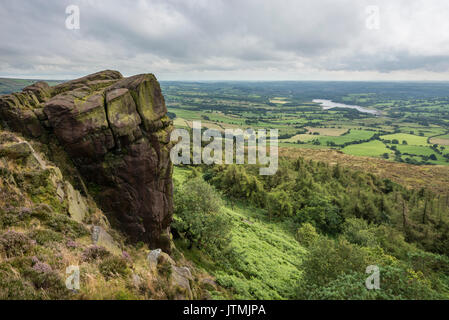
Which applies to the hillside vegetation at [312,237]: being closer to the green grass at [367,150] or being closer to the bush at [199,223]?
the bush at [199,223]

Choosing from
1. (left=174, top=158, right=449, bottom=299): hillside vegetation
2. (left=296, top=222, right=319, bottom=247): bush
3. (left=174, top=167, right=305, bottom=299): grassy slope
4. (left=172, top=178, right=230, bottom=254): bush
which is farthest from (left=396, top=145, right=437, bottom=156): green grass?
(left=172, top=178, right=230, bottom=254): bush

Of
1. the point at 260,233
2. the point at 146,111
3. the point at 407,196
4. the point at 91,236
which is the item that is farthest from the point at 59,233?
the point at 407,196

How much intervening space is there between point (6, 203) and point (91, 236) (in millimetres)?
4814

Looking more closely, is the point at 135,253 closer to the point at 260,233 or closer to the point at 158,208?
the point at 158,208

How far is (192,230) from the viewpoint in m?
27.7

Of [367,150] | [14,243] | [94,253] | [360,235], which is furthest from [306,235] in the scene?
[367,150]

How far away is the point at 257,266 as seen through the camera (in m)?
29.2

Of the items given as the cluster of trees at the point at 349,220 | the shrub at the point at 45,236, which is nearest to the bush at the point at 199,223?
the cluster of trees at the point at 349,220

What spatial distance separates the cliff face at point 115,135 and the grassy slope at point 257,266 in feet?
22.1

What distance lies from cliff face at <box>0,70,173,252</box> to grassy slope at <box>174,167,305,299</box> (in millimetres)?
6751

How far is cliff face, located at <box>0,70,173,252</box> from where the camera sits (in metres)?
18.1

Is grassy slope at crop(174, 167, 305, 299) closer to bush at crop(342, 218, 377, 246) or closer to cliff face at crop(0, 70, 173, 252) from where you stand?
cliff face at crop(0, 70, 173, 252)

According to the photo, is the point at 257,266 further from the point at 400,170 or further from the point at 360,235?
the point at 400,170

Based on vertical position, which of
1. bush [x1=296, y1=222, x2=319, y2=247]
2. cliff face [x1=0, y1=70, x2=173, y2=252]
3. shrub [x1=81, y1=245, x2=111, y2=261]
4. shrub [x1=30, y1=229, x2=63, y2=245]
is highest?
cliff face [x1=0, y1=70, x2=173, y2=252]
